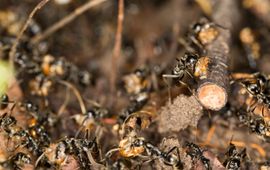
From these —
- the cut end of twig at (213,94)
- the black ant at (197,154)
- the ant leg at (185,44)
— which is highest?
the ant leg at (185,44)

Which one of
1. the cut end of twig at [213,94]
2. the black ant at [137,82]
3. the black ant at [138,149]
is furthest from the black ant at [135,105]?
the cut end of twig at [213,94]

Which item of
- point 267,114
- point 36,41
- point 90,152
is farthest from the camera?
point 36,41

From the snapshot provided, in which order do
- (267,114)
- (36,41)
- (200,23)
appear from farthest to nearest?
(36,41) < (200,23) < (267,114)

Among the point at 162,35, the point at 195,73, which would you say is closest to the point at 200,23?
the point at 195,73

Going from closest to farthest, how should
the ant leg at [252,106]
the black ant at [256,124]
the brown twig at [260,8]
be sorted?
the black ant at [256,124]
the ant leg at [252,106]
the brown twig at [260,8]

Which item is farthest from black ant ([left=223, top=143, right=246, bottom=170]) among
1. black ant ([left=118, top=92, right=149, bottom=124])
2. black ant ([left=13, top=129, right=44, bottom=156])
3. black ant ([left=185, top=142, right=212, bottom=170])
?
black ant ([left=13, top=129, right=44, bottom=156])

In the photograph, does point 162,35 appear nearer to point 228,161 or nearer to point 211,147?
point 211,147

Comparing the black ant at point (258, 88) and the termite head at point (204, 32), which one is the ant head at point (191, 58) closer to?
the termite head at point (204, 32)

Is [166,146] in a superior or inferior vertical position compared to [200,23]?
inferior
